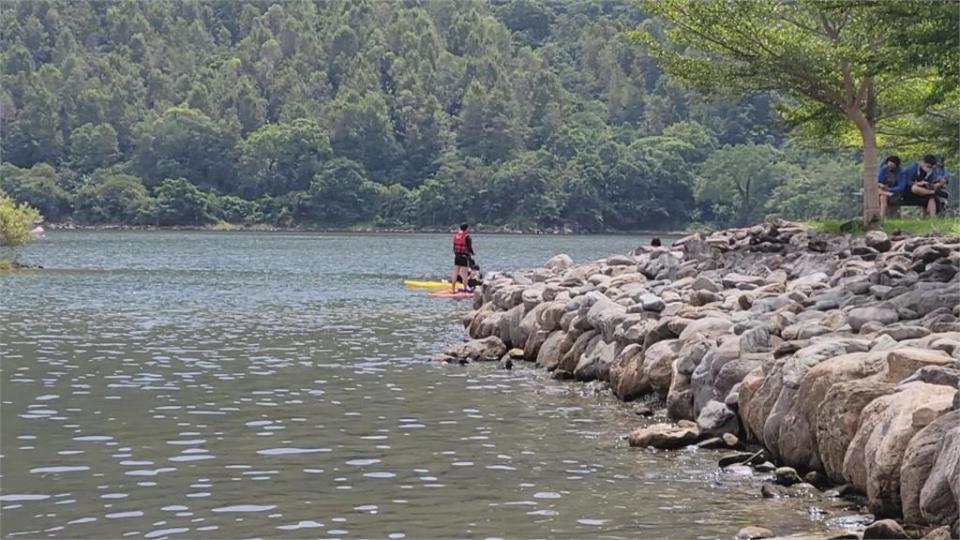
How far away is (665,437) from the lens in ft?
53.4

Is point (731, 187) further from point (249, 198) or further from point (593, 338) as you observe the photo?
point (593, 338)

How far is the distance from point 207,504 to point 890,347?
7.28 metres

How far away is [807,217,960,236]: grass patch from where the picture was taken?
27.8m

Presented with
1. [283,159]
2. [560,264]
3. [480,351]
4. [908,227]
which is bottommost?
[480,351]

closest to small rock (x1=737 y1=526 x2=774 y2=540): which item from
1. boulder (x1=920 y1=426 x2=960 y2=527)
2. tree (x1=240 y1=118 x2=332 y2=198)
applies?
boulder (x1=920 y1=426 x2=960 y2=527)

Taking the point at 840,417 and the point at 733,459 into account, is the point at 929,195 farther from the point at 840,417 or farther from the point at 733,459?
the point at 840,417

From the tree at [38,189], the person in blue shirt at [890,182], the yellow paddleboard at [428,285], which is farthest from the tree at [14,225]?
the tree at [38,189]

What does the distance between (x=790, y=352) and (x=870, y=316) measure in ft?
8.17

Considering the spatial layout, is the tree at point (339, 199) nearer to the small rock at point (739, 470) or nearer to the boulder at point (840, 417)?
the small rock at point (739, 470)

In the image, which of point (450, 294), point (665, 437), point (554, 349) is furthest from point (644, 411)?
point (450, 294)

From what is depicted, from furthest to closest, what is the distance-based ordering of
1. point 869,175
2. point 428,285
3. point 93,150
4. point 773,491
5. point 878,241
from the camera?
point 93,150 < point 428,285 < point 869,175 < point 878,241 < point 773,491

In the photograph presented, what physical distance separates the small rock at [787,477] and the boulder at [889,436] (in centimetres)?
83

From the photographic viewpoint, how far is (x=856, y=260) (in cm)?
2506

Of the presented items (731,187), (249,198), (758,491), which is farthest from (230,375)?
(249,198)
